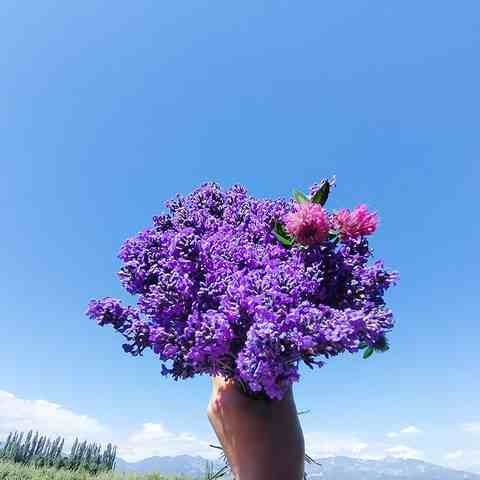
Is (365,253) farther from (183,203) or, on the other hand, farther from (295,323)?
(183,203)

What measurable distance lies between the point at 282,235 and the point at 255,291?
42 centimetres

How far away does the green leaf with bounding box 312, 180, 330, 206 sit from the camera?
79.5 inches

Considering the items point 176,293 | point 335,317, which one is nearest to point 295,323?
point 335,317

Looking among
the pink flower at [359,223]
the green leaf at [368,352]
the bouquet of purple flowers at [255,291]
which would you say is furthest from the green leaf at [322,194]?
the green leaf at [368,352]

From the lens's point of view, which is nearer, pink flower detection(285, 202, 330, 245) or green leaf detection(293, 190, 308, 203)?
pink flower detection(285, 202, 330, 245)

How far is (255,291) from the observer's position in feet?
4.94

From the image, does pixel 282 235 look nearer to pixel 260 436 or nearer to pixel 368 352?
pixel 368 352

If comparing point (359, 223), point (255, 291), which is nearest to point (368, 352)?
point (359, 223)

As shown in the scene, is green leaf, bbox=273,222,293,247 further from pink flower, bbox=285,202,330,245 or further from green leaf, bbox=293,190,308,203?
green leaf, bbox=293,190,308,203

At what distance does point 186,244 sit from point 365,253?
707 mm

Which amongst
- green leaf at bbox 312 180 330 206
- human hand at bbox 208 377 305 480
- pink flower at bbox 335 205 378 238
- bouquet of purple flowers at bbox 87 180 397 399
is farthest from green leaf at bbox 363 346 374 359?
green leaf at bbox 312 180 330 206

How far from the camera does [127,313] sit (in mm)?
1719

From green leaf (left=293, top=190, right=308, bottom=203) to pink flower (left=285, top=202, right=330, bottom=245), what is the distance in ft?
0.66

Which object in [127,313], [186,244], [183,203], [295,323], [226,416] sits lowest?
[226,416]
